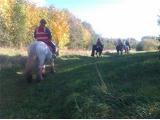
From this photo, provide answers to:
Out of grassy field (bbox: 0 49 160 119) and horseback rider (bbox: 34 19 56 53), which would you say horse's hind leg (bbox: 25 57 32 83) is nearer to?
grassy field (bbox: 0 49 160 119)

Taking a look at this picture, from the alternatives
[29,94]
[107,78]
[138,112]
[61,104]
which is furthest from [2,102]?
[138,112]

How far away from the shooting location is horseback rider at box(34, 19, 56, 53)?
1422cm

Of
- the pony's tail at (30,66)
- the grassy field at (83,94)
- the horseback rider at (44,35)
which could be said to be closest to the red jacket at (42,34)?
the horseback rider at (44,35)

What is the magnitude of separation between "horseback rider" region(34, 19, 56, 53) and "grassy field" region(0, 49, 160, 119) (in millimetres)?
878

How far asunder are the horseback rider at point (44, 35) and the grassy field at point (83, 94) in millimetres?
878

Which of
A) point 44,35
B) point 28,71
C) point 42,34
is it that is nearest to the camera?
point 28,71

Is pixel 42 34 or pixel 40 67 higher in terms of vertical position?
pixel 42 34

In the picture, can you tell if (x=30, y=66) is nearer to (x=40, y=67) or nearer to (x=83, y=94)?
(x=40, y=67)

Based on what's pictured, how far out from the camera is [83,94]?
10.5m

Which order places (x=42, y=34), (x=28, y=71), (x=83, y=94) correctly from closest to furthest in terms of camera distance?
(x=83, y=94), (x=28, y=71), (x=42, y=34)

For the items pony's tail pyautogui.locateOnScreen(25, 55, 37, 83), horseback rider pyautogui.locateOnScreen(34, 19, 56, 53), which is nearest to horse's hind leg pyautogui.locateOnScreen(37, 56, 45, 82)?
pony's tail pyautogui.locateOnScreen(25, 55, 37, 83)

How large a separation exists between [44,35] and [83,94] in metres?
4.87

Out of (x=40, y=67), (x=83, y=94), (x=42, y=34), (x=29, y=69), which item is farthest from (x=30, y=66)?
(x=83, y=94)

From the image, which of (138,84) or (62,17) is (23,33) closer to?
(62,17)
